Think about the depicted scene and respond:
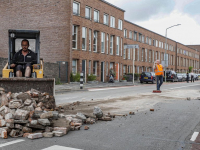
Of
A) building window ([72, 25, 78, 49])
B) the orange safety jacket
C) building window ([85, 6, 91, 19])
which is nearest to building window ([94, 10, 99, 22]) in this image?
building window ([85, 6, 91, 19])

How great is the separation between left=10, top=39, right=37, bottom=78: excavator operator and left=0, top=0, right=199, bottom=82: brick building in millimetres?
15359

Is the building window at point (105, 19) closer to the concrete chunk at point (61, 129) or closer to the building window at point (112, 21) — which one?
the building window at point (112, 21)

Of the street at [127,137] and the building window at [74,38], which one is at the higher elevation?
the building window at [74,38]

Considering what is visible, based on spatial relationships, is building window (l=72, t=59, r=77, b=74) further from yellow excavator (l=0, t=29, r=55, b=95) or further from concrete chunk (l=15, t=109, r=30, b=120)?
concrete chunk (l=15, t=109, r=30, b=120)

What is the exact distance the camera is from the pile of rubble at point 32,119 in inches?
200

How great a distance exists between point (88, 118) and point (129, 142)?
5.99 feet

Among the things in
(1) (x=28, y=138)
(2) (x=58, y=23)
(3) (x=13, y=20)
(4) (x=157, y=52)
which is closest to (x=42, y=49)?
(2) (x=58, y=23)

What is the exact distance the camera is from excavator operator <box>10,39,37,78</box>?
9273mm

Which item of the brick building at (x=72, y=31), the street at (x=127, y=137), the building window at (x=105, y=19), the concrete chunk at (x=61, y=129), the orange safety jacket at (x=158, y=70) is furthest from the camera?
the building window at (x=105, y=19)

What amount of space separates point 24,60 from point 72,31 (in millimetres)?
20580

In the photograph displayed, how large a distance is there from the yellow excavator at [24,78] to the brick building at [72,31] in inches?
593

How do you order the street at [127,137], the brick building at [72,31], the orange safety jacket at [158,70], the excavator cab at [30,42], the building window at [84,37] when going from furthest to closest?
1. the building window at [84,37]
2. the brick building at [72,31]
3. the orange safety jacket at [158,70]
4. the excavator cab at [30,42]
5. the street at [127,137]

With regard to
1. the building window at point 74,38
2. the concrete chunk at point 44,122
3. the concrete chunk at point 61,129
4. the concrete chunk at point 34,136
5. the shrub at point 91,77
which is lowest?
the concrete chunk at point 34,136

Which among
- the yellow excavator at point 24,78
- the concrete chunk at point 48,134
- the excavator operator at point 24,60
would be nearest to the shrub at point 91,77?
the yellow excavator at point 24,78
